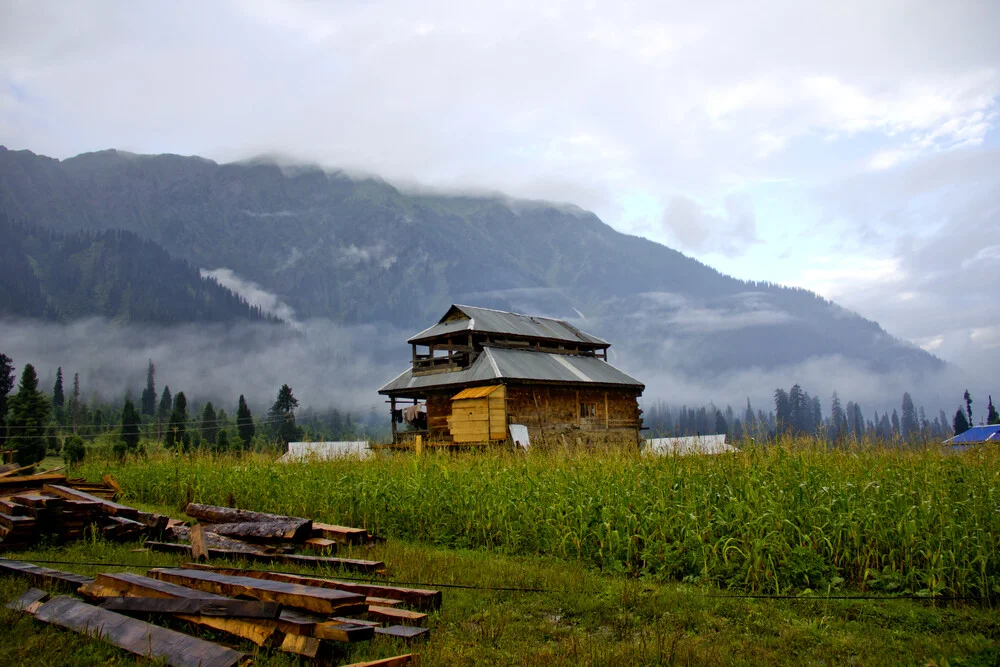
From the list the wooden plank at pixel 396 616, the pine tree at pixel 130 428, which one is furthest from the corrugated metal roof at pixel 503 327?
the pine tree at pixel 130 428

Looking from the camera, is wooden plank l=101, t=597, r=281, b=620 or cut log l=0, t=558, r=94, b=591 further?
cut log l=0, t=558, r=94, b=591

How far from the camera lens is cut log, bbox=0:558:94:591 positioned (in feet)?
24.1

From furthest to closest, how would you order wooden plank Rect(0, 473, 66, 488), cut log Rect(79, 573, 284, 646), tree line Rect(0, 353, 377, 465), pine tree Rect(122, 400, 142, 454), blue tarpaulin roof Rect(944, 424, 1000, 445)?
pine tree Rect(122, 400, 142, 454) → tree line Rect(0, 353, 377, 465) → wooden plank Rect(0, 473, 66, 488) → blue tarpaulin roof Rect(944, 424, 1000, 445) → cut log Rect(79, 573, 284, 646)

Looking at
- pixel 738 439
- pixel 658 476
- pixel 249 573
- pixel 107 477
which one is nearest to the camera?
pixel 249 573

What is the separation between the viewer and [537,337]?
35469 mm

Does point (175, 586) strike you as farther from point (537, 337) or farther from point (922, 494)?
point (537, 337)

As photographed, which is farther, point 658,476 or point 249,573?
point 658,476

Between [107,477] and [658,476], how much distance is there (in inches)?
543

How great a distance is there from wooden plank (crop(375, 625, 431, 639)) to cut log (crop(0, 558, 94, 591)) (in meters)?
3.99

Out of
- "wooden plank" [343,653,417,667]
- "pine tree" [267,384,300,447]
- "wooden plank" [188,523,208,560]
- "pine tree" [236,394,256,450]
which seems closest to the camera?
"wooden plank" [343,653,417,667]

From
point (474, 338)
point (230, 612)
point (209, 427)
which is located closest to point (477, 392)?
point (474, 338)

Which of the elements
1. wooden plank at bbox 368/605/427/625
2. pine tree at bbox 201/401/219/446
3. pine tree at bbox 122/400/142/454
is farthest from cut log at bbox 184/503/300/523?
pine tree at bbox 201/401/219/446

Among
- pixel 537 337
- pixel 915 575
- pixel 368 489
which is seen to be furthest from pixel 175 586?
pixel 537 337

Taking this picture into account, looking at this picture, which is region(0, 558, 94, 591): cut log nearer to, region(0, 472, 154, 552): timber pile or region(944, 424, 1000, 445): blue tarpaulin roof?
region(0, 472, 154, 552): timber pile
